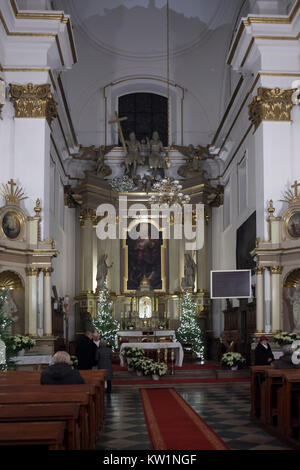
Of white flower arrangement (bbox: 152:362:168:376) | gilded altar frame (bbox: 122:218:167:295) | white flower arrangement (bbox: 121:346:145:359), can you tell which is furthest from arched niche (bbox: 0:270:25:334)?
gilded altar frame (bbox: 122:218:167:295)

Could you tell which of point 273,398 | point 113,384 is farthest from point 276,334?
point 273,398

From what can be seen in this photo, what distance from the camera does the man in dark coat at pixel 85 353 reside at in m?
13.7

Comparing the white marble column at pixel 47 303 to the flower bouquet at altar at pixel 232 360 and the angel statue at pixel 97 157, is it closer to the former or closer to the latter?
the flower bouquet at altar at pixel 232 360

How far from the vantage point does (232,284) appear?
1708 cm

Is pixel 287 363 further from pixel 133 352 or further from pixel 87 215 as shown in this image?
pixel 87 215

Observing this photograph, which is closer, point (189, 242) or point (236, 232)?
point (236, 232)

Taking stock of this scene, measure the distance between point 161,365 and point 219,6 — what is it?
16268 millimetres

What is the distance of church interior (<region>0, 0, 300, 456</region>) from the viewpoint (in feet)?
30.8

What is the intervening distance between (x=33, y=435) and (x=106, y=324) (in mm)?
19517

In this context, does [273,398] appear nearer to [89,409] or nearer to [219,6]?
[89,409]

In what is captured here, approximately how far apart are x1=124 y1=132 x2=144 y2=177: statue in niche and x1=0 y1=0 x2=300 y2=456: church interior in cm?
16

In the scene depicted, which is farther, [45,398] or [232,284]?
[232,284]

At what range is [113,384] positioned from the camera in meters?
16.3

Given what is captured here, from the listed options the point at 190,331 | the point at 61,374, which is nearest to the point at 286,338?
the point at 61,374
